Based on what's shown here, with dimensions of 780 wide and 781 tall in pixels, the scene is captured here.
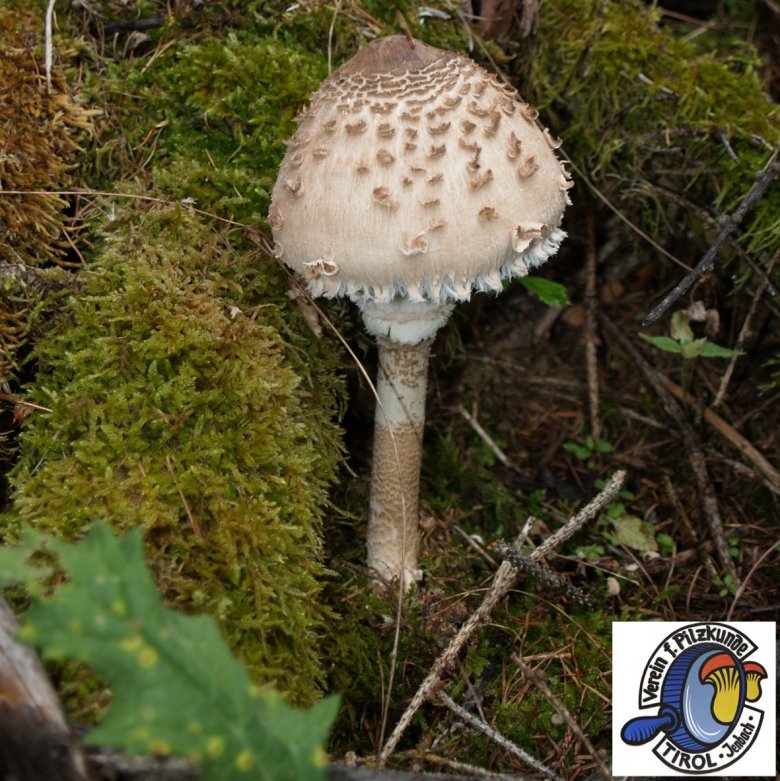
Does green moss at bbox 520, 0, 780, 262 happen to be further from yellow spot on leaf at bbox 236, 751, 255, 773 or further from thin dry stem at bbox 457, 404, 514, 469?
yellow spot on leaf at bbox 236, 751, 255, 773

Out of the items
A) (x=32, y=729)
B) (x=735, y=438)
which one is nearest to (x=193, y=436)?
(x=32, y=729)

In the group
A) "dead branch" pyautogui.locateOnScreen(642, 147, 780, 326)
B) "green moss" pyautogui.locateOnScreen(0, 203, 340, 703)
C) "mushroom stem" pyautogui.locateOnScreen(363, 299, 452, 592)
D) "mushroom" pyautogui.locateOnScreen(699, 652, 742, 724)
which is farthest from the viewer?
"mushroom stem" pyautogui.locateOnScreen(363, 299, 452, 592)

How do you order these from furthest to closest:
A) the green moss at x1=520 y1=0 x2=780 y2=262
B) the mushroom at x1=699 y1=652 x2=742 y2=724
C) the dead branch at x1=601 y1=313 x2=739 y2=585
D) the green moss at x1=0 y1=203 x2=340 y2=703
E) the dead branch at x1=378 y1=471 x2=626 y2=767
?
the green moss at x1=520 y1=0 x2=780 y2=262, the dead branch at x1=601 y1=313 x2=739 y2=585, the mushroom at x1=699 y1=652 x2=742 y2=724, the dead branch at x1=378 y1=471 x2=626 y2=767, the green moss at x1=0 y1=203 x2=340 y2=703

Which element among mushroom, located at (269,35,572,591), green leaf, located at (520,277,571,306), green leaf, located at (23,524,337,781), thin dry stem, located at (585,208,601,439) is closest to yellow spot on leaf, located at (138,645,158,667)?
green leaf, located at (23,524,337,781)

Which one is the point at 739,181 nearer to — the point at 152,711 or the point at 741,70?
the point at 741,70

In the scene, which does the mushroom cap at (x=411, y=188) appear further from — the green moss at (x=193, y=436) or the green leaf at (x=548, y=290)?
the green leaf at (x=548, y=290)

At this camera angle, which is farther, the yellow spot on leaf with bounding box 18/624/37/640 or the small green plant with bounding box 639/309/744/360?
the small green plant with bounding box 639/309/744/360

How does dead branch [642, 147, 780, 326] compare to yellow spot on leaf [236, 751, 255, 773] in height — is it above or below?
above
